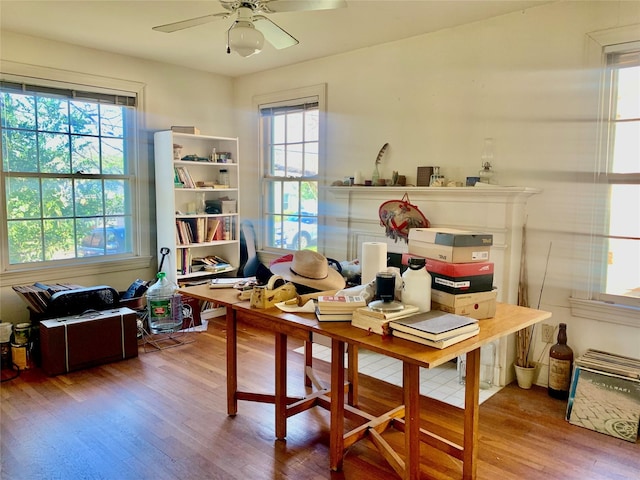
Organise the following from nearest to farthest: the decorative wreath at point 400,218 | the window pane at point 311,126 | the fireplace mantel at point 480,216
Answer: the fireplace mantel at point 480,216, the decorative wreath at point 400,218, the window pane at point 311,126

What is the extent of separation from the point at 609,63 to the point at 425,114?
1295 millimetres

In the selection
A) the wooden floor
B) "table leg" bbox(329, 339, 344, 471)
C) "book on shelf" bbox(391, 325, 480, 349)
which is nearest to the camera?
"book on shelf" bbox(391, 325, 480, 349)

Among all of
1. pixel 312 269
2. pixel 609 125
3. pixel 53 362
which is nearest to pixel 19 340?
pixel 53 362

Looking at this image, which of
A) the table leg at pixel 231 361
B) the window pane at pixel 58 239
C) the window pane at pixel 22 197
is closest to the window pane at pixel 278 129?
the window pane at pixel 58 239

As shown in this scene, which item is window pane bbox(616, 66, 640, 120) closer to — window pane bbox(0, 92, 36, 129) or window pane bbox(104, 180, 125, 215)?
window pane bbox(104, 180, 125, 215)

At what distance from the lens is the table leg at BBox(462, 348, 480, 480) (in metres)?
2.04

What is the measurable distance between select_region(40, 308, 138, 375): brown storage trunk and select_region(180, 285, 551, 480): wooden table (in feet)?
4.19

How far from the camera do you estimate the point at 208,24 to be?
358cm

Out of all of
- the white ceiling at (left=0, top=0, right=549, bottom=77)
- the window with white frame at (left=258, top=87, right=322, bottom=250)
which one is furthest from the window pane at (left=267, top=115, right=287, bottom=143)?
the white ceiling at (left=0, top=0, right=549, bottom=77)

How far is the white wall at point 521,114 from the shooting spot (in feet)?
9.98

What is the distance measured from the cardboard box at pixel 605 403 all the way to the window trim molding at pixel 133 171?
3.87m

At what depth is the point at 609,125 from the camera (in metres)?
2.96

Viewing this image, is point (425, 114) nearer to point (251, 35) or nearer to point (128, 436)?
point (251, 35)

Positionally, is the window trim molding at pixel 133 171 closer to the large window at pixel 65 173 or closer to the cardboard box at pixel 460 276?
the large window at pixel 65 173
